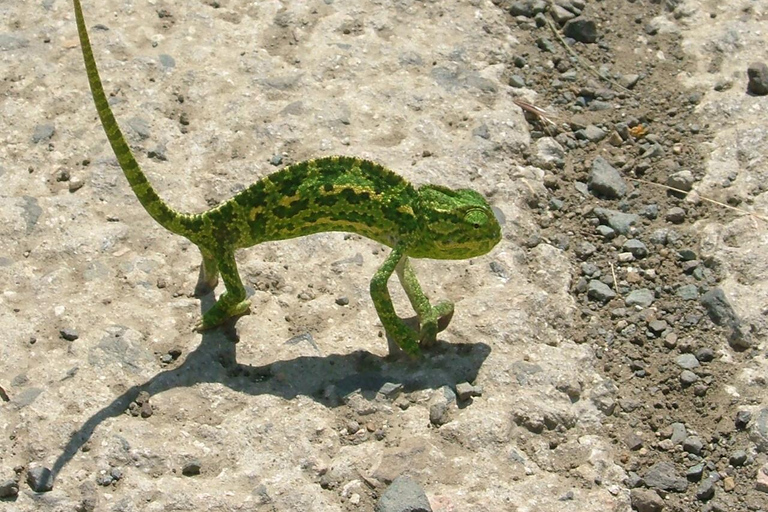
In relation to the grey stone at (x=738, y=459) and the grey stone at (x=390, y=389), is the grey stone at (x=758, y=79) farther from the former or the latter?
the grey stone at (x=390, y=389)

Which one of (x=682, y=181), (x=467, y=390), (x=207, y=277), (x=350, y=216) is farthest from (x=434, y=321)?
(x=682, y=181)

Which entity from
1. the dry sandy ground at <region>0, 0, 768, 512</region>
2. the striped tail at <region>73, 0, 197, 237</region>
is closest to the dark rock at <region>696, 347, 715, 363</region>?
the dry sandy ground at <region>0, 0, 768, 512</region>

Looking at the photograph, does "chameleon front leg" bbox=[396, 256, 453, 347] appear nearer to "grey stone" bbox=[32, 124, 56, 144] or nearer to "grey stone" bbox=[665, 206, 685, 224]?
"grey stone" bbox=[665, 206, 685, 224]

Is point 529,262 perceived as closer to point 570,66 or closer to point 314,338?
point 314,338


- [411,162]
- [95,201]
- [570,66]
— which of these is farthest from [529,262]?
[95,201]

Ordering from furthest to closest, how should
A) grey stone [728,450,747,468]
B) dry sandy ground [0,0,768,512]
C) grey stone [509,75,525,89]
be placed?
grey stone [509,75,525,89], grey stone [728,450,747,468], dry sandy ground [0,0,768,512]
